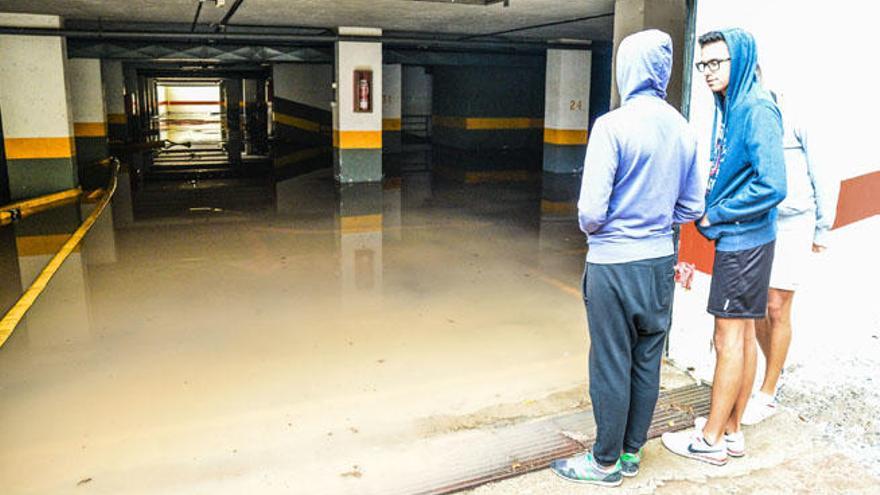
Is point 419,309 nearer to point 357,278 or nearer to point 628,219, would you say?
point 357,278

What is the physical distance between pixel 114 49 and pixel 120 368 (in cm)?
974

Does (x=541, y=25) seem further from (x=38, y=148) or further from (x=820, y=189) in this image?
(x=820, y=189)

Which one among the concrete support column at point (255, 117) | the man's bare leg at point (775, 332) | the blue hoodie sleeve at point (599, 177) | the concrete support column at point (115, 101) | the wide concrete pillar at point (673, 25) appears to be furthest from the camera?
the concrete support column at point (115, 101)

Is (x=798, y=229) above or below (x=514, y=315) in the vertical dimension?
above

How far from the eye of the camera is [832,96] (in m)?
2.98

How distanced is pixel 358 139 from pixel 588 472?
9.78 metres

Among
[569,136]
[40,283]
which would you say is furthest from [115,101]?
[40,283]

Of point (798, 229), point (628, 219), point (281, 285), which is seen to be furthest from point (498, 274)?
point (628, 219)

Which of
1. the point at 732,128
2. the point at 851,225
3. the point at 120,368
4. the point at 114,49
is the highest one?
the point at 114,49

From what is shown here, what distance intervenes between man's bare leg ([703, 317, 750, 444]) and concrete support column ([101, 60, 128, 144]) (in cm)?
1931

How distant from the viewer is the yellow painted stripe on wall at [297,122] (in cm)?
1991

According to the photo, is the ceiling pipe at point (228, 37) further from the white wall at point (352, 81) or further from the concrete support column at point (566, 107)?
the concrete support column at point (566, 107)

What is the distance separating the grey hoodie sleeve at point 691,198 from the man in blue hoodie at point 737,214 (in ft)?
0.35

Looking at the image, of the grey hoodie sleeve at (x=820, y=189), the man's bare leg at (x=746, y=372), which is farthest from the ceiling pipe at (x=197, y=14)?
the man's bare leg at (x=746, y=372)
